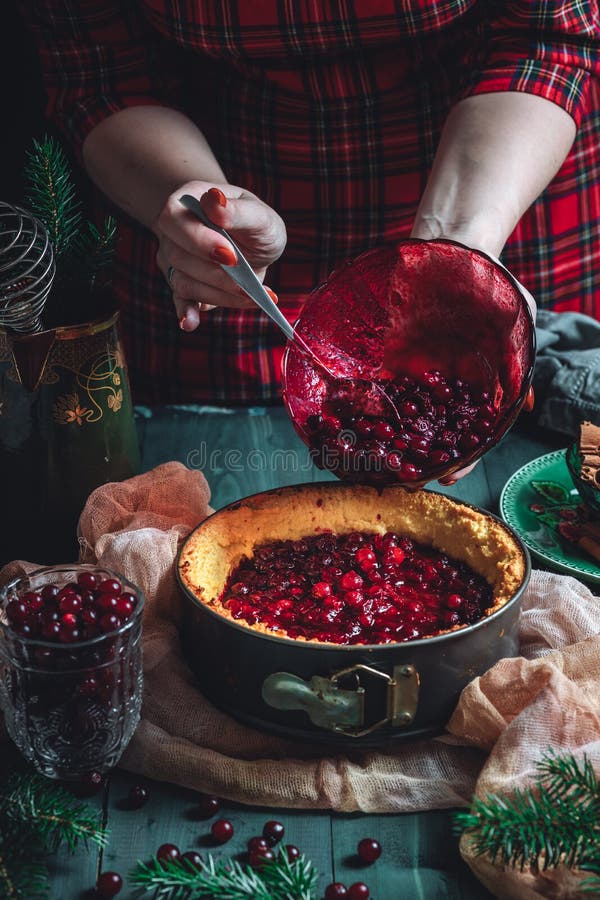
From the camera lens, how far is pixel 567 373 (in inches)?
87.2

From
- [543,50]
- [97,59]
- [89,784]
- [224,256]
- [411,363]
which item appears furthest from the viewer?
[97,59]

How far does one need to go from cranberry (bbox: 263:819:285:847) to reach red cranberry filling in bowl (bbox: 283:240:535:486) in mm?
507

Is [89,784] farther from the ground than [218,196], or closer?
closer

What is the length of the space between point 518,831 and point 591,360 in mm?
1308

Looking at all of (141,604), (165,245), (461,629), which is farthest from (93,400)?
(461,629)

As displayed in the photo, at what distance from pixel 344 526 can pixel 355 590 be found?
194 mm

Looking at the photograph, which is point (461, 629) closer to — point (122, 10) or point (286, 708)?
point (286, 708)

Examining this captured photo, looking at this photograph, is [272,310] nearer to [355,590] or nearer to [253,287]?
[253,287]

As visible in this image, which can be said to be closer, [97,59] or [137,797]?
[137,797]

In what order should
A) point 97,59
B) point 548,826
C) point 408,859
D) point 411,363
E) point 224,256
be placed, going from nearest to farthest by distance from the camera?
point 548,826 < point 408,859 < point 224,256 < point 411,363 < point 97,59

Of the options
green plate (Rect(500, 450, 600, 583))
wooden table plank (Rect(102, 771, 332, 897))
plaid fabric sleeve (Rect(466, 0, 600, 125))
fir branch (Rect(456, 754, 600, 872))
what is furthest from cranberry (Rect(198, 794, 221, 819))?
plaid fabric sleeve (Rect(466, 0, 600, 125))

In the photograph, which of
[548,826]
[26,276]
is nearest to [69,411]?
[26,276]

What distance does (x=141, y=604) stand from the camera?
1361mm

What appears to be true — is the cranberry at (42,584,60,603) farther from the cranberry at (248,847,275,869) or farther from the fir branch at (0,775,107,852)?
the cranberry at (248,847,275,869)
